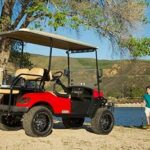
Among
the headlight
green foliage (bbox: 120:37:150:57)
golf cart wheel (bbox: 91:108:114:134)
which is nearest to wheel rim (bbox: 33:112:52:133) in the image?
the headlight

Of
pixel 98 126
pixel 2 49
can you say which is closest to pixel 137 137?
pixel 98 126

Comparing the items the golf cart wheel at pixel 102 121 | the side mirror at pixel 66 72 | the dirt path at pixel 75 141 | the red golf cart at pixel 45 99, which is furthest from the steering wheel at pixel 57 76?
the golf cart wheel at pixel 102 121

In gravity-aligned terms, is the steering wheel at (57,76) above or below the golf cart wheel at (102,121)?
above

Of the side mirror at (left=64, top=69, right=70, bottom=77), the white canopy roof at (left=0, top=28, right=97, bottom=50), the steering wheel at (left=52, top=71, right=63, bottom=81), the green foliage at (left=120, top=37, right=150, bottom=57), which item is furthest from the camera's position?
the green foliage at (left=120, top=37, right=150, bottom=57)

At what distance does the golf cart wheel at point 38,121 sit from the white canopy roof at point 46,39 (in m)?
1.85

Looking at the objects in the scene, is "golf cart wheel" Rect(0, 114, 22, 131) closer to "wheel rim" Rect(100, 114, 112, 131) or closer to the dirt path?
the dirt path

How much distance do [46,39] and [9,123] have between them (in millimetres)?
2472

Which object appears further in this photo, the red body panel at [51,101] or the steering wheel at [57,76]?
the steering wheel at [57,76]

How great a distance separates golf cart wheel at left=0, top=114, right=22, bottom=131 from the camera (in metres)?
13.4

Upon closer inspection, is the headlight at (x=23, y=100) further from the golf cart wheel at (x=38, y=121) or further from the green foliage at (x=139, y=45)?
the green foliage at (x=139, y=45)

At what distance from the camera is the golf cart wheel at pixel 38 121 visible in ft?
39.3

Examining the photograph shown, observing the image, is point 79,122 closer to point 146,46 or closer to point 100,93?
point 100,93

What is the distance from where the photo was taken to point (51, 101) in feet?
41.3

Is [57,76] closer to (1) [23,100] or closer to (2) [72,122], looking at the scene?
(1) [23,100]
